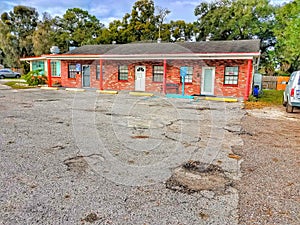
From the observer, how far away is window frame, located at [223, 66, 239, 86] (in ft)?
45.5

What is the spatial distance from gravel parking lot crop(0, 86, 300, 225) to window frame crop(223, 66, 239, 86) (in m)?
8.20

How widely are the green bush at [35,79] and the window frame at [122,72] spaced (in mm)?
7572

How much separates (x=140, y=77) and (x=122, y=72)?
4.89 feet

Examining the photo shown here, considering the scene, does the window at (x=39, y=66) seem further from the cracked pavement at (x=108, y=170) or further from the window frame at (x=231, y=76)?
the cracked pavement at (x=108, y=170)

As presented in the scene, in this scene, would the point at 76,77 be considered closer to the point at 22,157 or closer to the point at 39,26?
the point at 22,157

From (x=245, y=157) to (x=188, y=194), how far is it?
1792 millimetres

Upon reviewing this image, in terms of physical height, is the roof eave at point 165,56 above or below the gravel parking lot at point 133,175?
above

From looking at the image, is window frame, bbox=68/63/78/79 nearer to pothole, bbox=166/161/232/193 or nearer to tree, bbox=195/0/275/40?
pothole, bbox=166/161/232/193

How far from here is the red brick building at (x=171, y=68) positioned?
45.0 feet

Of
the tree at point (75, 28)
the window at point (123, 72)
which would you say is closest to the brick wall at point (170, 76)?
the window at point (123, 72)

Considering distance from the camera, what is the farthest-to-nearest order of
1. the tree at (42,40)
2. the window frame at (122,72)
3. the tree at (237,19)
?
the tree at (42,40)
the tree at (237,19)
the window frame at (122,72)

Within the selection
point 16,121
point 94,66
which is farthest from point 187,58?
point 16,121

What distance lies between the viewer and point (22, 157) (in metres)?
3.96

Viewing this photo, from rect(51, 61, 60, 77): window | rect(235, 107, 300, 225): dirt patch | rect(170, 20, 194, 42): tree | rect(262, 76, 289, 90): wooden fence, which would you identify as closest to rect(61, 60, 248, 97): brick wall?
rect(51, 61, 60, 77): window
